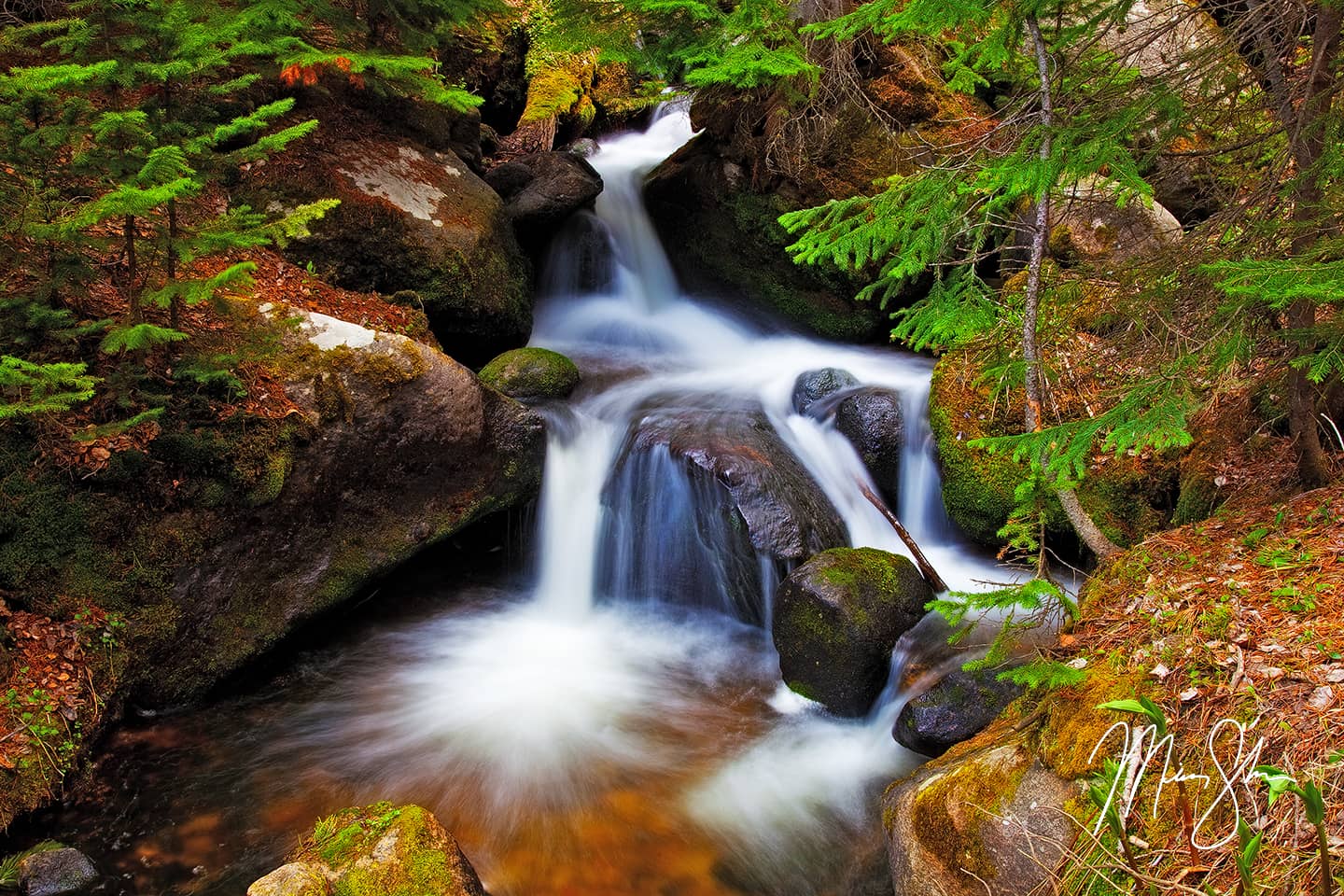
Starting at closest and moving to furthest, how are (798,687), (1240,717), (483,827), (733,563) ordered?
(1240,717), (483,827), (798,687), (733,563)

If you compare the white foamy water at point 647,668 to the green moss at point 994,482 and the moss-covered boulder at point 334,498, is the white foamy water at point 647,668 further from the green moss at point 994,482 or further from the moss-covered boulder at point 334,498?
the moss-covered boulder at point 334,498

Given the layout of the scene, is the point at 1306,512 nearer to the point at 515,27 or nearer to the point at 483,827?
the point at 483,827

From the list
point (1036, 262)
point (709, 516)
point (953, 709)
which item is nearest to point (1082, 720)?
point (953, 709)

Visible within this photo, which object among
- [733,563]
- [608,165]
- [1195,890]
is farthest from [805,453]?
[608,165]

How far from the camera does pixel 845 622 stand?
528cm

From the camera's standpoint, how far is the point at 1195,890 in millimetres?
2115

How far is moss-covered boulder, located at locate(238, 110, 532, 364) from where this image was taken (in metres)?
7.05

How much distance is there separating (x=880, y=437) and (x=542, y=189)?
559cm

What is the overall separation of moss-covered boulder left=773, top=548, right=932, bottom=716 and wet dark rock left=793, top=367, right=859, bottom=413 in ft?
9.65

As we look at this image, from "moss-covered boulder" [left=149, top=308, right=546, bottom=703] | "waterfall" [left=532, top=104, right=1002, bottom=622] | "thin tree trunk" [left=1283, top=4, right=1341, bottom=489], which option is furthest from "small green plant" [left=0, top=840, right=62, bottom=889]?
"thin tree trunk" [left=1283, top=4, right=1341, bottom=489]

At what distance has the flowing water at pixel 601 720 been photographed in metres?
4.29

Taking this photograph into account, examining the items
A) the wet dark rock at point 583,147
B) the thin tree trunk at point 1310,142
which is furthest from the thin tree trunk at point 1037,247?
the wet dark rock at point 583,147

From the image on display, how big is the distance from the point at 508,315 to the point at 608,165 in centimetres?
546

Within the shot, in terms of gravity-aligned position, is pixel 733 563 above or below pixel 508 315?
below
